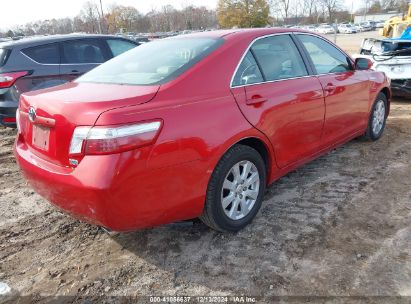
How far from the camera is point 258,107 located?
121 inches

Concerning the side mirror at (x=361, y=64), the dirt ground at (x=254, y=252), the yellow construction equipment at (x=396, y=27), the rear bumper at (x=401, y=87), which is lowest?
the dirt ground at (x=254, y=252)

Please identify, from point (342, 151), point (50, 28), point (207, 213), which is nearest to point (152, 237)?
point (207, 213)

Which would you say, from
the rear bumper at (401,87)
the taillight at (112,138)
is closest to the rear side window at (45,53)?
the taillight at (112,138)

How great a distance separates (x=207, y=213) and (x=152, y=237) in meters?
0.57

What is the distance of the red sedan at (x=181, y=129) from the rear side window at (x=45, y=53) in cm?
308

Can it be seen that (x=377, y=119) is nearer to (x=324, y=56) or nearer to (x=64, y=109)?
(x=324, y=56)

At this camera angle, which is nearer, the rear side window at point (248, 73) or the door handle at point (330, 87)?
the rear side window at point (248, 73)

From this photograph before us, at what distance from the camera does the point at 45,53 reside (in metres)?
6.14

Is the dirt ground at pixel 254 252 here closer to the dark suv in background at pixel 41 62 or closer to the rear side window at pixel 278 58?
the rear side window at pixel 278 58

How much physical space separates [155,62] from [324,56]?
1979 mm

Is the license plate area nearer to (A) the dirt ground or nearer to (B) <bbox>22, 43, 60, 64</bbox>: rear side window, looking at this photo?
(A) the dirt ground

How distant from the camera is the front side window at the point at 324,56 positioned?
3934 mm

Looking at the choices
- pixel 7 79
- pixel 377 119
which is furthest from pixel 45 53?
pixel 377 119

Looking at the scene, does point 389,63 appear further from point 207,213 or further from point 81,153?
point 81,153
